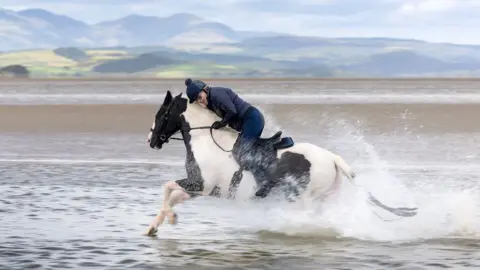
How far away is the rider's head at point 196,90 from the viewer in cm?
1230

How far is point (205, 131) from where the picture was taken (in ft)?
40.7

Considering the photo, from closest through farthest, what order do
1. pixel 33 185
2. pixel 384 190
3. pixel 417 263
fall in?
pixel 417 263 → pixel 384 190 → pixel 33 185

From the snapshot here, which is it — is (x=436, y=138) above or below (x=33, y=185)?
above

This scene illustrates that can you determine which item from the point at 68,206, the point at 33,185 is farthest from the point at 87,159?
the point at 68,206

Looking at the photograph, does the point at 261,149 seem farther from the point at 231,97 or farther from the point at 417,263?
the point at 417,263

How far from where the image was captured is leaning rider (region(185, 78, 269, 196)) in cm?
1223

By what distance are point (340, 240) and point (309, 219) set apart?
1.64 ft

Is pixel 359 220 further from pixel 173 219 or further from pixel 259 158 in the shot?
pixel 173 219

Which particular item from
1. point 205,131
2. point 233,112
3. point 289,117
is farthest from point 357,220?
point 289,117

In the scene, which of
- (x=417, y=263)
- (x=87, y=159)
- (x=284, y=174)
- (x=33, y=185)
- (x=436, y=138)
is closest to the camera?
(x=417, y=263)

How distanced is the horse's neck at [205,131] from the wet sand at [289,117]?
17.8 metres

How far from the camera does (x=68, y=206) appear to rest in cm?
1500

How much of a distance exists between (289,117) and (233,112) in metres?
24.0

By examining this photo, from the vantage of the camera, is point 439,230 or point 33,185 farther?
point 33,185
